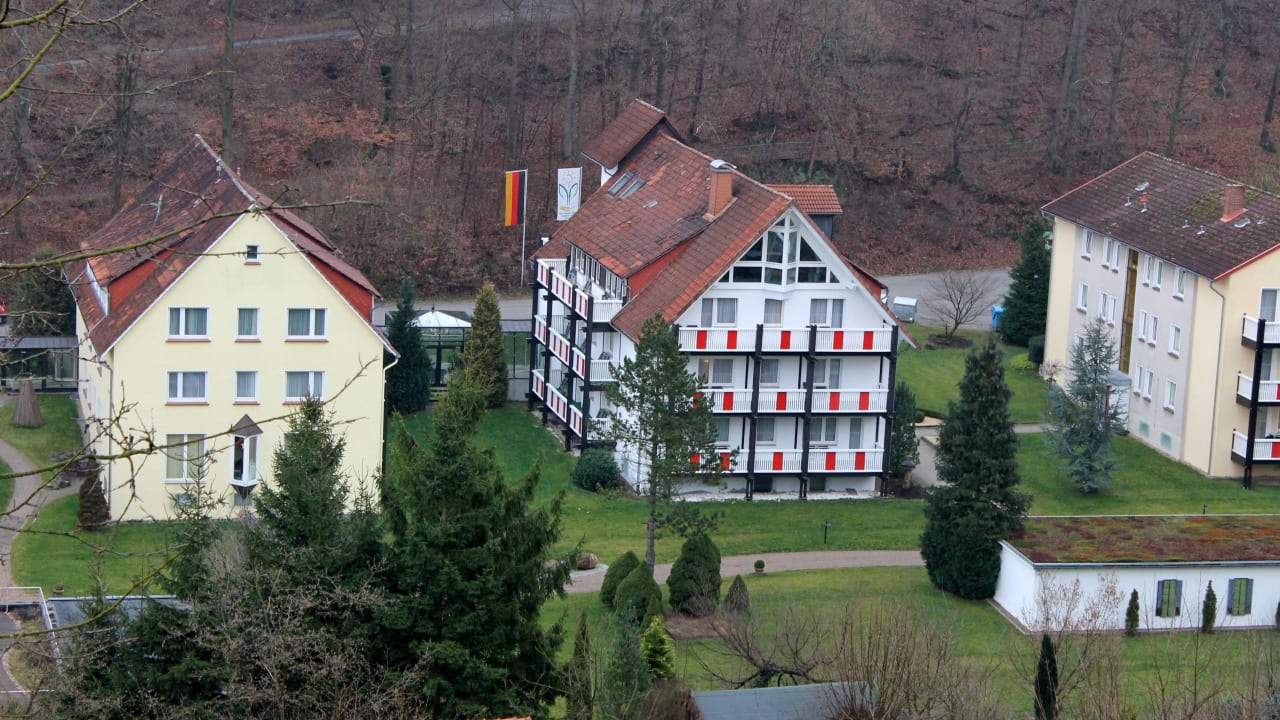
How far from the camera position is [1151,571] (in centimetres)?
4284

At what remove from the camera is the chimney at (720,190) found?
53.0m

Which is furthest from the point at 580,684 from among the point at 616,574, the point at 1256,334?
the point at 1256,334

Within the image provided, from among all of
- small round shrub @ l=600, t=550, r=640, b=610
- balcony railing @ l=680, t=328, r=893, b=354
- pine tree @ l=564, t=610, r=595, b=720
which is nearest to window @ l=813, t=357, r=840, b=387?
balcony railing @ l=680, t=328, r=893, b=354

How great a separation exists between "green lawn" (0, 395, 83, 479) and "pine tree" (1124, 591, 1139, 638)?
29.0 meters

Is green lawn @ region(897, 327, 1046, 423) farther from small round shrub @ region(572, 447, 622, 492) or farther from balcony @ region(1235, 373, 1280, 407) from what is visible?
small round shrub @ region(572, 447, 622, 492)

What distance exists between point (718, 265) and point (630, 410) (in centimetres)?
781

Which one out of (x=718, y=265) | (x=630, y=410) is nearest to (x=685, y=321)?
(x=718, y=265)

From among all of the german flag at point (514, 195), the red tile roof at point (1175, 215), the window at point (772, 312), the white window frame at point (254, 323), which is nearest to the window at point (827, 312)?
the window at point (772, 312)

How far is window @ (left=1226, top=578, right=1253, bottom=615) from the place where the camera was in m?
43.4

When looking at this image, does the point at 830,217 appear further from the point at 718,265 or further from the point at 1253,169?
the point at 1253,169

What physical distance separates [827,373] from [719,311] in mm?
3906

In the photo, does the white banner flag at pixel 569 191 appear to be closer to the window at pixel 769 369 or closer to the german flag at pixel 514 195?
the german flag at pixel 514 195

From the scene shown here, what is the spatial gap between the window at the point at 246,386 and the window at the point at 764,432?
15.0 metres

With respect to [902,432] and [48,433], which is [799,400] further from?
[48,433]
